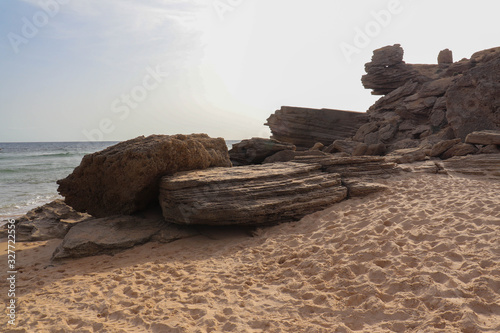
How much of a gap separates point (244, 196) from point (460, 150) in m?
7.12

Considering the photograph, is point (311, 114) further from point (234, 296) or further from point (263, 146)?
point (234, 296)

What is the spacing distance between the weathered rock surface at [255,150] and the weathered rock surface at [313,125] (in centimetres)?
581

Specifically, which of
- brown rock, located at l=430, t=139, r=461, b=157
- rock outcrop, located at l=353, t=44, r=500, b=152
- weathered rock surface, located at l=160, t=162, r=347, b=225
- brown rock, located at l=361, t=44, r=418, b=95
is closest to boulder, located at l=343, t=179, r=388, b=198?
weathered rock surface, located at l=160, t=162, r=347, b=225

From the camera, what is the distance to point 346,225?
6254 millimetres

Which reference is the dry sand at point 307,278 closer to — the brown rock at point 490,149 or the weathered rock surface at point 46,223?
the weathered rock surface at point 46,223

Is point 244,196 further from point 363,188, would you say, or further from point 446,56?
point 446,56

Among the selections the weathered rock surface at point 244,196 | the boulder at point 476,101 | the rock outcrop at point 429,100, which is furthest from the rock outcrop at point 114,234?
the boulder at point 476,101

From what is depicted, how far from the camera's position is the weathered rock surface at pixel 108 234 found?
251 inches

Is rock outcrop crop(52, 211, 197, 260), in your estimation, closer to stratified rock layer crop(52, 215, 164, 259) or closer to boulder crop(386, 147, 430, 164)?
stratified rock layer crop(52, 215, 164, 259)

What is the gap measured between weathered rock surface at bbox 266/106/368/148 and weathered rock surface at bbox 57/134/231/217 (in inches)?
401

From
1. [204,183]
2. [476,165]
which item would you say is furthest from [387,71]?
[204,183]

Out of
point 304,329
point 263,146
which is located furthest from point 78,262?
point 263,146

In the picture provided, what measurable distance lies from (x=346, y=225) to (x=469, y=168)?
4.50 m

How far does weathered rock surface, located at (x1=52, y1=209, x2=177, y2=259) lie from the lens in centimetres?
638
